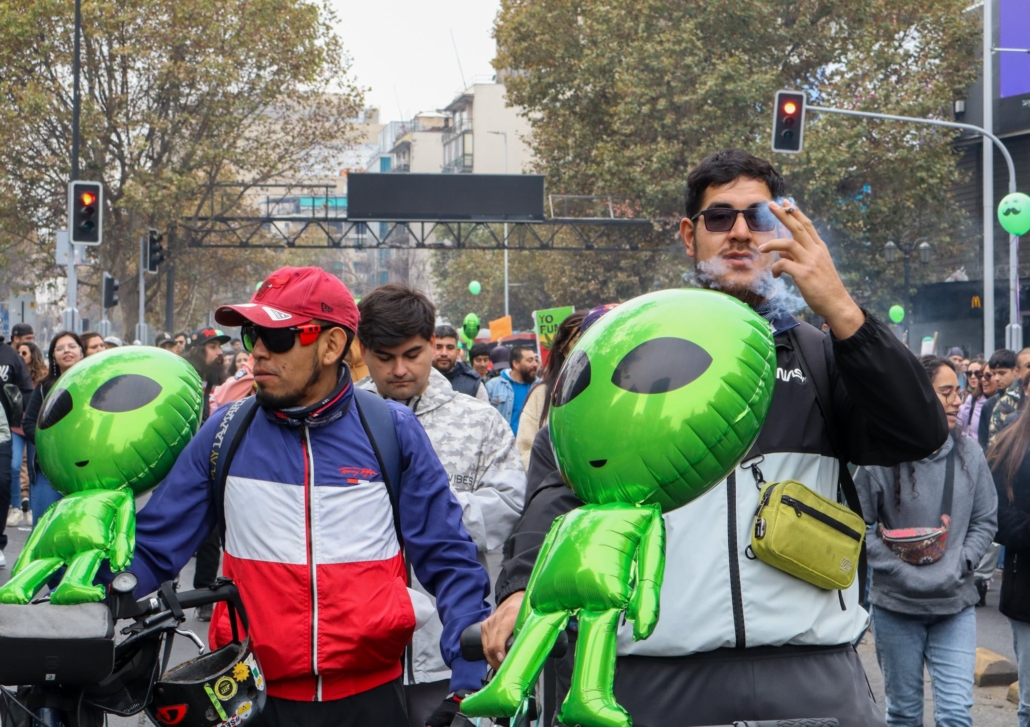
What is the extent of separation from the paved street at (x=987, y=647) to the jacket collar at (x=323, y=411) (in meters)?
2.79

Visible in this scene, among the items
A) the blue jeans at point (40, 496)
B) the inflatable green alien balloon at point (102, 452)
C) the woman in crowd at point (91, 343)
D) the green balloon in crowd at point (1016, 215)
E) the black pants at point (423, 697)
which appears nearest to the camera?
→ the inflatable green alien balloon at point (102, 452)

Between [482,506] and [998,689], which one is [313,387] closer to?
[482,506]

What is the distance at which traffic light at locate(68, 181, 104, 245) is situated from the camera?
17.6 metres

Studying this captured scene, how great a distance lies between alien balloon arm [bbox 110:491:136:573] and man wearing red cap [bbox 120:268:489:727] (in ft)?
0.67

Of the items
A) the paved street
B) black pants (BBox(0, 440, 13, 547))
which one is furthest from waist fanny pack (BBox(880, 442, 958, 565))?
black pants (BBox(0, 440, 13, 547))

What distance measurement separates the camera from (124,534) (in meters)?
Result: 2.75

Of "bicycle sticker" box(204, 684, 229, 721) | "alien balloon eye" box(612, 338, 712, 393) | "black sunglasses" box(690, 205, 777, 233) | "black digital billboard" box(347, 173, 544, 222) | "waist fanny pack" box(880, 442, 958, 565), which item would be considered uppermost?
"black digital billboard" box(347, 173, 544, 222)

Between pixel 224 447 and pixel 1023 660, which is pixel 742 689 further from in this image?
pixel 1023 660

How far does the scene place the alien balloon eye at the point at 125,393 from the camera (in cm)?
289

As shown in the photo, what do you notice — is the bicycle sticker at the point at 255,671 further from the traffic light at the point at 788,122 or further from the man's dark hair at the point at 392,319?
the traffic light at the point at 788,122

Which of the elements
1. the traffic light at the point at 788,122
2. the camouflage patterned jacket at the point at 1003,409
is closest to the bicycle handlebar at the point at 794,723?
the camouflage patterned jacket at the point at 1003,409

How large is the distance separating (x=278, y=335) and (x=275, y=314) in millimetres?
50

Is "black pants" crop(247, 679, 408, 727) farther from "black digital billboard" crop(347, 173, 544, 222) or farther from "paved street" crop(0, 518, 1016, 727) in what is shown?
"black digital billboard" crop(347, 173, 544, 222)

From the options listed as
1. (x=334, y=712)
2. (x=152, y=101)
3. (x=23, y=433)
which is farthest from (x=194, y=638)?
(x=152, y=101)
